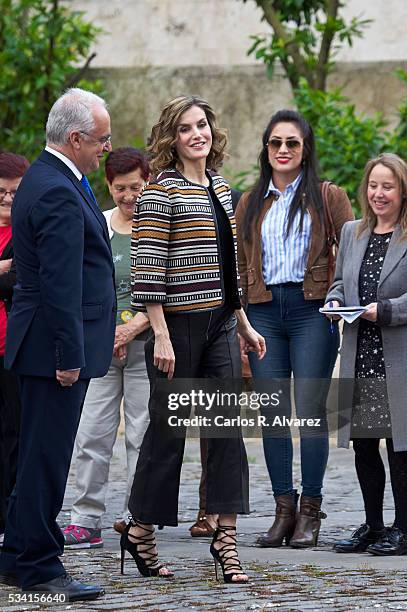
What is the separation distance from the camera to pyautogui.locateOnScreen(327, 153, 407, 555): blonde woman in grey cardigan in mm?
6664

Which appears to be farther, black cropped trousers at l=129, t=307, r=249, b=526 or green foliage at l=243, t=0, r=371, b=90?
green foliage at l=243, t=0, r=371, b=90

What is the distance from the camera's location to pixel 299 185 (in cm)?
704

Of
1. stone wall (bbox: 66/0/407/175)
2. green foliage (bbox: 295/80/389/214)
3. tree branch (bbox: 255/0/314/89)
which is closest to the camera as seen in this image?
green foliage (bbox: 295/80/389/214)

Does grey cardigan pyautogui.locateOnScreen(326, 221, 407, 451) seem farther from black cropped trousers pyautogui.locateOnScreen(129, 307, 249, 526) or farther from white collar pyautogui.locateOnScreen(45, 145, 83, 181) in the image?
white collar pyautogui.locateOnScreen(45, 145, 83, 181)

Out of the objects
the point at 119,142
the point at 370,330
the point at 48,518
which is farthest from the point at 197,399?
the point at 119,142

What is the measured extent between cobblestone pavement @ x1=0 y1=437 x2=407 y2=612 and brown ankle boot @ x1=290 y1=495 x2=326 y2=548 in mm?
78

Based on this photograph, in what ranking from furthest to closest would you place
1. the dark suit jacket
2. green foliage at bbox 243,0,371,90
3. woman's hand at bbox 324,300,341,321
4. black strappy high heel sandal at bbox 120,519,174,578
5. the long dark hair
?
green foliage at bbox 243,0,371,90 → the long dark hair → woman's hand at bbox 324,300,341,321 → black strappy high heel sandal at bbox 120,519,174,578 → the dark suit jacket

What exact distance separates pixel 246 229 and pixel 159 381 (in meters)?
1.45

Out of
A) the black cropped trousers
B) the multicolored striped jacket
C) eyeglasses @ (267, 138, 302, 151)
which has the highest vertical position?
eyeglasses @ (267, 138, 302, 151)

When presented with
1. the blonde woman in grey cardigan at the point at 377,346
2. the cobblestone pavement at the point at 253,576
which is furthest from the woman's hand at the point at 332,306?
the cobblestone pavement at the point at 253,576

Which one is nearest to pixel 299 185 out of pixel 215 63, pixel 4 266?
pixel 4 266

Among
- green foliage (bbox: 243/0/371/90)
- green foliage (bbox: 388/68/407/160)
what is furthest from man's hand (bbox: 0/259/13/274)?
green foliage (bbox: 243/0/371/90)

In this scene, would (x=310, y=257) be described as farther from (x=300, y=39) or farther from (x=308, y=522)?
(x=300, y=39)

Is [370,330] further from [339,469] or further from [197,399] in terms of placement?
[339,469]
